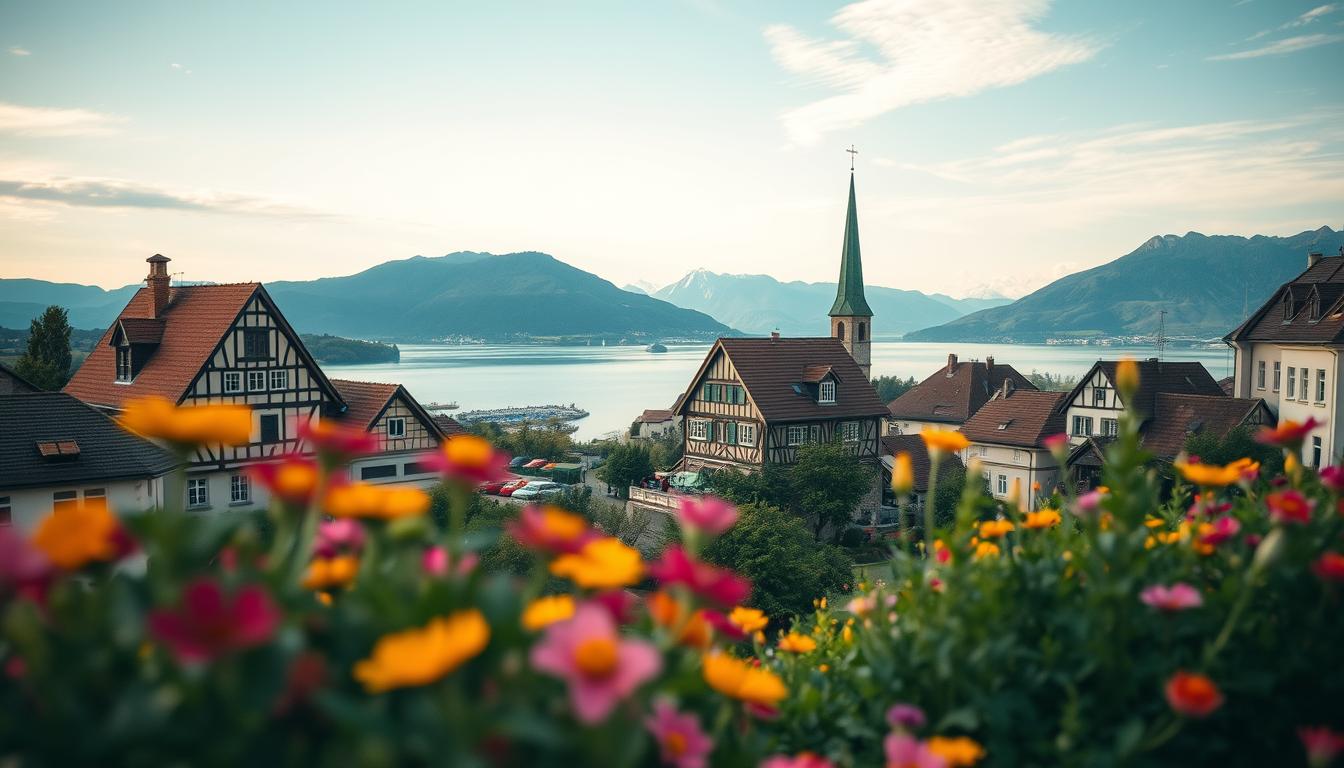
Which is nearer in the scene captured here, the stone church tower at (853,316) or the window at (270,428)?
the window at (270,428)

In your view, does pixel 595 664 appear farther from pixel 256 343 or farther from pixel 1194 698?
pixel 256 343

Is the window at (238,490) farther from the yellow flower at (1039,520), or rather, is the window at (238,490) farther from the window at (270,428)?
the yellow flower at (1039,520)

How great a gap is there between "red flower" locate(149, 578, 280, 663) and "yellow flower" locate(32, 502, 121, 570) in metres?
0.31

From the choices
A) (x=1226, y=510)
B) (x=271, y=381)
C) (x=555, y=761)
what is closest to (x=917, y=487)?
(x=271, y=381)

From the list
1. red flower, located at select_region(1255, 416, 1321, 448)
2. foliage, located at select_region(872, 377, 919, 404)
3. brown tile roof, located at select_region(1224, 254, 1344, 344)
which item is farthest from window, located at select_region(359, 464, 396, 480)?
foliage, located at select_region(872, 377, 919, 404)

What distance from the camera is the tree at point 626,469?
144 feet

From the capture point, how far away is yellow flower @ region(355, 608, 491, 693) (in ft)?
5.24

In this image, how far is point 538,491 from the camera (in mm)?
39406

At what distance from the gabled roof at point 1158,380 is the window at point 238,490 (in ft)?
108

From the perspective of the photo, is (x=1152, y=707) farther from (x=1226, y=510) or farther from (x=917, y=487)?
(x=917, y=487)

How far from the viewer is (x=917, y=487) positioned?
40.5 meters

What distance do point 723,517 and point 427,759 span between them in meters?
0.99

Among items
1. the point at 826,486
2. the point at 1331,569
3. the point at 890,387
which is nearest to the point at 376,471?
the point at 826,486

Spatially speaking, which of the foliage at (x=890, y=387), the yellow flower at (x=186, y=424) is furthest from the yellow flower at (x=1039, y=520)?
the foliage at (x=890, y=387)
